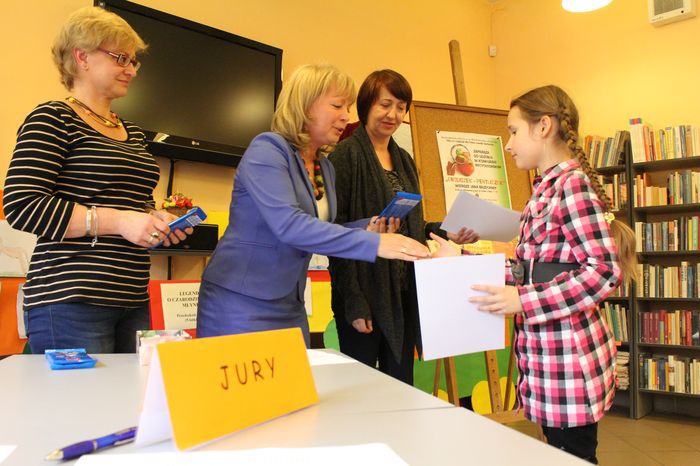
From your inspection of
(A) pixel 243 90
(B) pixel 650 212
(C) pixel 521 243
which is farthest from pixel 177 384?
(B) pixel 650 212

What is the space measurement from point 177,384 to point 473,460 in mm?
342

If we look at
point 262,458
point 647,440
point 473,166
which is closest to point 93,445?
point 262,458

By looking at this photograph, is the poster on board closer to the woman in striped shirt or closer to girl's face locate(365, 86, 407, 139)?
girl's face locate(365, 86, 407, 139)

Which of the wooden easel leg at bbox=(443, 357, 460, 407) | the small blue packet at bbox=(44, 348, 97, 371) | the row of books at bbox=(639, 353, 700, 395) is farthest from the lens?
the row of books at bbox=(639, 353, 700, 395)

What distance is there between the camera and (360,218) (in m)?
1.75

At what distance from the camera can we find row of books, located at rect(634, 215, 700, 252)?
4.01 meters

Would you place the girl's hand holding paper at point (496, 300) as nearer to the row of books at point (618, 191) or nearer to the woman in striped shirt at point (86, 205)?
the woman in striped shirt at point (86, 205)

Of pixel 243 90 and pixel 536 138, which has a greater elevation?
pixel 243 90

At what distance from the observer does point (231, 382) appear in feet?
2.26

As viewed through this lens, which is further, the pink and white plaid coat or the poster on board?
the poster on board

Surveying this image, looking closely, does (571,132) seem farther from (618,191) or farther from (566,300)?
(618,191)

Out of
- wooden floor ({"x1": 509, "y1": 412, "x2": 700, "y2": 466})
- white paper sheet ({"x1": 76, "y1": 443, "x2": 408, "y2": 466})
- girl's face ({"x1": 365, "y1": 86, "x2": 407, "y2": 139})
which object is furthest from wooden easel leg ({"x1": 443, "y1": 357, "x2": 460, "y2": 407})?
white paper sheet ({"x1": 76, "y1": 443, "x2": 408, "y2": 466})

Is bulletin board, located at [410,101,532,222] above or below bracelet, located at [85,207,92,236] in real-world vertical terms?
above

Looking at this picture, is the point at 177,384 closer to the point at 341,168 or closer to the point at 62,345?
the point at 62,345
